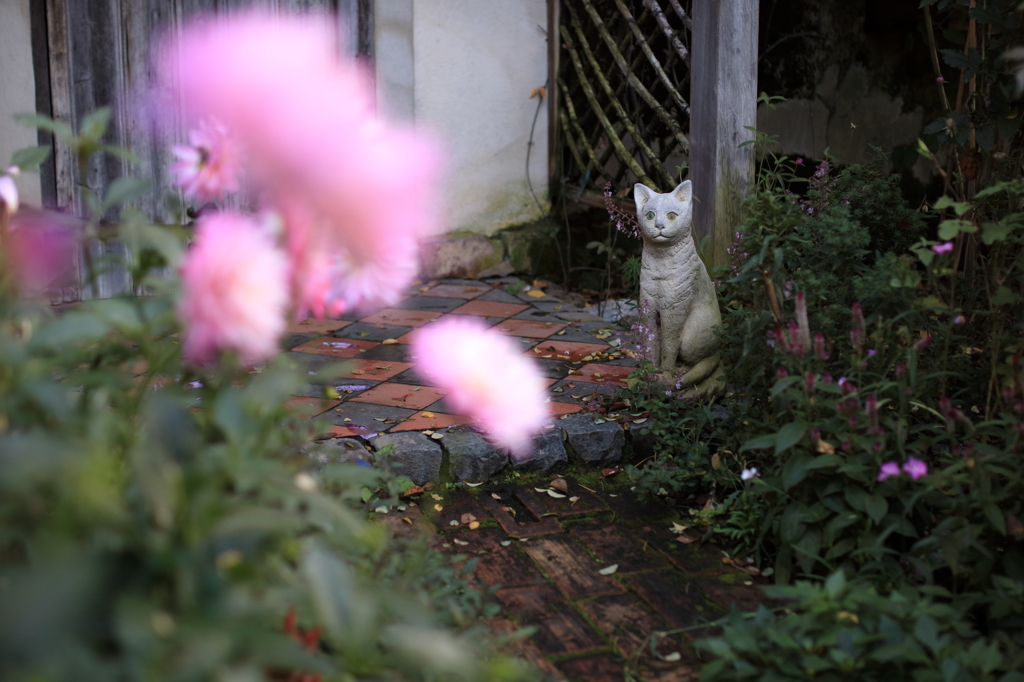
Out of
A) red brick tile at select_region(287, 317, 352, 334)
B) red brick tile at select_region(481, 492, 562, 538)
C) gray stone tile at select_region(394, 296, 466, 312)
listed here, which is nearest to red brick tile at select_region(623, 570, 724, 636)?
red brick tile at select_region(481, 492, 562, 538)

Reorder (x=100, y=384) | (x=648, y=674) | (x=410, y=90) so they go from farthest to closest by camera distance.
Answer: (x=410, y=90)
(x=648, y=674)
(x=100, y=384)

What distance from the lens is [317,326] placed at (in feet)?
13.8

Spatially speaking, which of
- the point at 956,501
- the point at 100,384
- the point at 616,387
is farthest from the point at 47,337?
the point at 616,387

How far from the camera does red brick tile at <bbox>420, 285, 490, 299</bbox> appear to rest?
4.78 meters

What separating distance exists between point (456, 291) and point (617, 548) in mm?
2616

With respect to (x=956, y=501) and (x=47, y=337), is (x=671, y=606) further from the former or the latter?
(x=47, y=337)

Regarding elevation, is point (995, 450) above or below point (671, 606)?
above

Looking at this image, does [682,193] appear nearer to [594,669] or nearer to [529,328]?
[529,328]

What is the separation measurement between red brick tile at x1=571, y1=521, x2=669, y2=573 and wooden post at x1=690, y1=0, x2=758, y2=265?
1.35m

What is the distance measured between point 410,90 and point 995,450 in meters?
3.60

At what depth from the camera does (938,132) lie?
284 cm

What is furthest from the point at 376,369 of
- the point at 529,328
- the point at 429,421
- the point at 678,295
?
the point at 678,295

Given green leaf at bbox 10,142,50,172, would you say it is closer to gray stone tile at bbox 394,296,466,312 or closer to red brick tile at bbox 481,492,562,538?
red brick tile at bbox 481,492,562,538

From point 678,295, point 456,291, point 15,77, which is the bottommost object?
point 456,291
